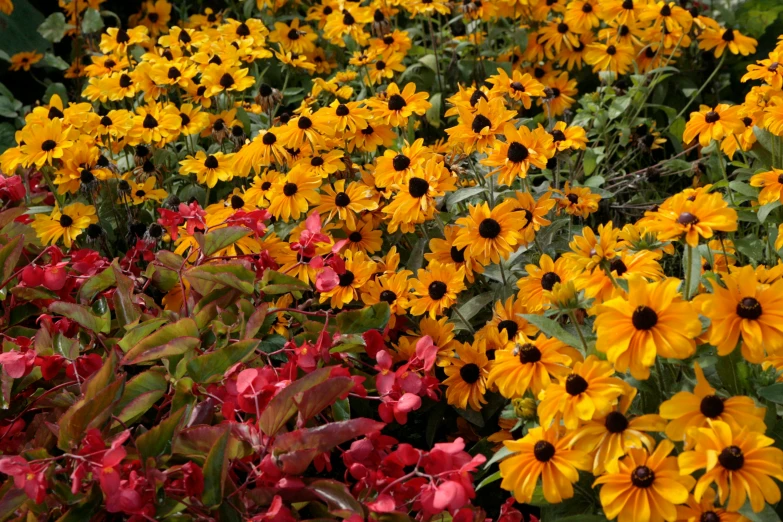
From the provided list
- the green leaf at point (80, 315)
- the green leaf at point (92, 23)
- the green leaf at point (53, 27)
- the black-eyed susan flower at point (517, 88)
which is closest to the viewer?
the green leaf at point (80, 315)

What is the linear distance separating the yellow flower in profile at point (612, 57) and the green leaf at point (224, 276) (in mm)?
1646

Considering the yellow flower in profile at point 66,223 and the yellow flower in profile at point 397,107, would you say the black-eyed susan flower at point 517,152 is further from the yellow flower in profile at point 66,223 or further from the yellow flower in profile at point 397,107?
the yellow flower in profile at point 66,223

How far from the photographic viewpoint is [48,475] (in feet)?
3.75

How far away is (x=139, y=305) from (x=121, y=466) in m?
0.54

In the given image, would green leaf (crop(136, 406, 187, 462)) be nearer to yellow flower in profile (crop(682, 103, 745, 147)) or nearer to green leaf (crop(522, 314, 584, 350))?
green leaf (crop(522, 314, 584, 350))

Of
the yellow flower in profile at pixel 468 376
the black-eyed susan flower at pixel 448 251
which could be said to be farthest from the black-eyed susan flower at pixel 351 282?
the yellow flower in profile at pixel 468 376

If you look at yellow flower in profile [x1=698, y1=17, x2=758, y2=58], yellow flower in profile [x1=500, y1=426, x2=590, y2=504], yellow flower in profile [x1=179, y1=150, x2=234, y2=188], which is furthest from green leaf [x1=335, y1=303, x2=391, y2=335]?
yellow flower in profile [x1=698, y1=17, x2=758, y2=58]

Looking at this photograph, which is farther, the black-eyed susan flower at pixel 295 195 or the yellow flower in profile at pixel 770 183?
the black-eyed susan flower at pixel 295 195

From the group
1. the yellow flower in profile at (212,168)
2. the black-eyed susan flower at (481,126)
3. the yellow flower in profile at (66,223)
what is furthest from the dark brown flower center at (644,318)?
the yellow flower in profile at (66,223)

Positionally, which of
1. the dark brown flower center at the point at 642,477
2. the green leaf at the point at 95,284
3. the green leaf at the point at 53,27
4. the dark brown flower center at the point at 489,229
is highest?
the dark brown flower center at the point at 642,477

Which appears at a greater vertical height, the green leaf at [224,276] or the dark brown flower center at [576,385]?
the dark brown flower center at [576,385]

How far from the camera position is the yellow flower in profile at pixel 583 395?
118cm

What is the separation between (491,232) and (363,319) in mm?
298

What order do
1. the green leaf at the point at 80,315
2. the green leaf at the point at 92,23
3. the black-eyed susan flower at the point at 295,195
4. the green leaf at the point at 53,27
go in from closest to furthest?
the green leaf at the point at 80,315
the black-eyed susan flower at the point at 295,195
the green leaf at the point at 92,23
the green leaf at the point at 53,27
